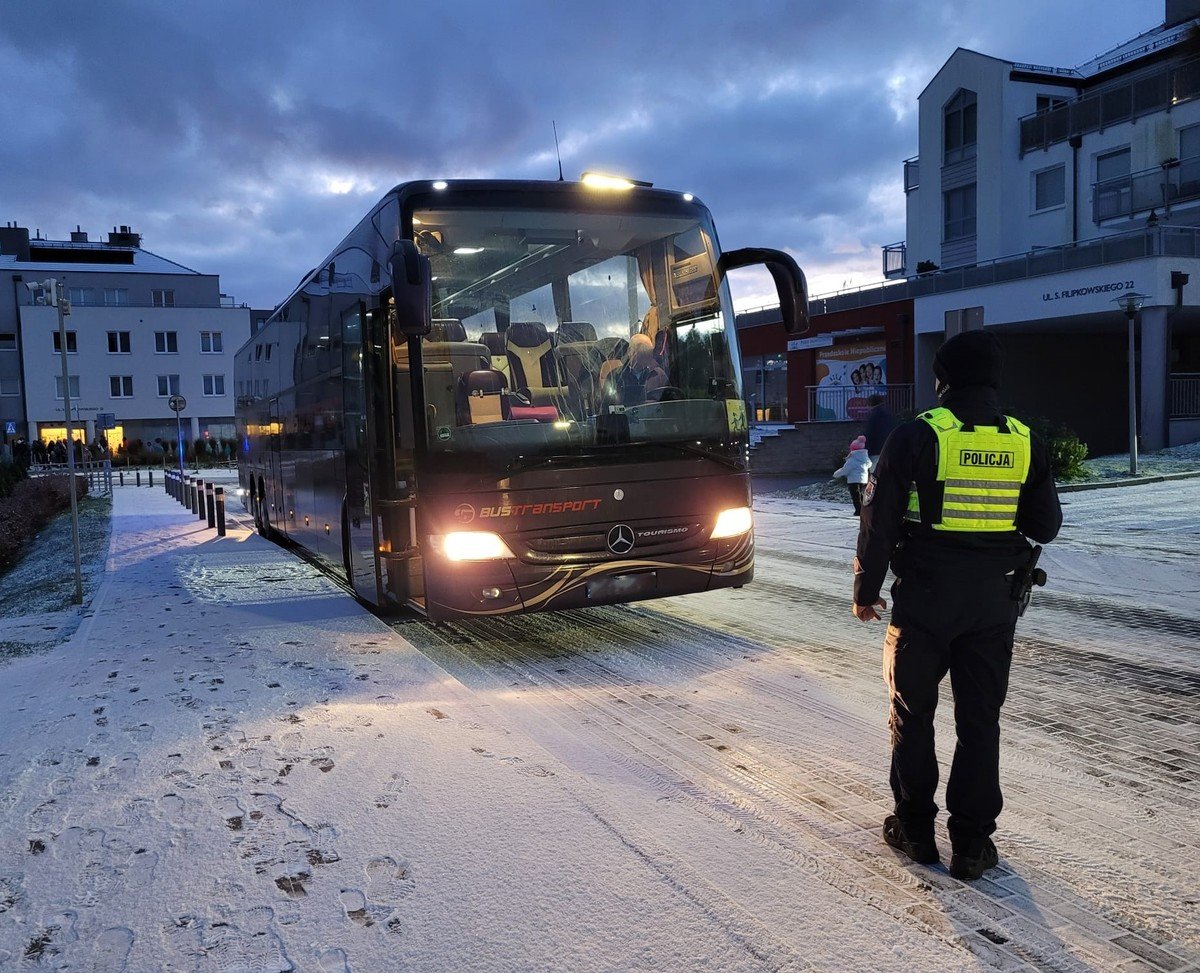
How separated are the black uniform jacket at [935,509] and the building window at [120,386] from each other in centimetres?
6330

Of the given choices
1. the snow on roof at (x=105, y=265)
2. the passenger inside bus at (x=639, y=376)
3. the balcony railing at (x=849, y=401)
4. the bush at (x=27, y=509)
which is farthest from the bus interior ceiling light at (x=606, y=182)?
the snow on roof at (x=105, y=265)

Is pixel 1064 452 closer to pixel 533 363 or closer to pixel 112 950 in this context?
pixel 533 363

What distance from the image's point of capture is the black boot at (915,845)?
3.55 meters

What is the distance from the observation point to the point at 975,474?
11.1 feet

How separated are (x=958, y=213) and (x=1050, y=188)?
3.82 metres

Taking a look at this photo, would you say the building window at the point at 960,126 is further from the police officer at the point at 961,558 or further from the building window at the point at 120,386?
the building window at the point at 120,386

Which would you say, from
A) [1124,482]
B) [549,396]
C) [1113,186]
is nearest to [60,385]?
[1113,186]

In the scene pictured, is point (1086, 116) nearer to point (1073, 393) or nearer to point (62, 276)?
point (1073, 393)

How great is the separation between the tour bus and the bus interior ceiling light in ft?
0.08

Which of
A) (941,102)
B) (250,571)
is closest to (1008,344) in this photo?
(941,102)

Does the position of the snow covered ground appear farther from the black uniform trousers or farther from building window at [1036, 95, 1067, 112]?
building window at [1036, 95, 1067, 112]

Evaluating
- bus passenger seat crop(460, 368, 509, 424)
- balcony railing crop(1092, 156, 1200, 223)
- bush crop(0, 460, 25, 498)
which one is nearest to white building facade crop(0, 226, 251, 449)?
bush crop(0, 460, 25, 498)

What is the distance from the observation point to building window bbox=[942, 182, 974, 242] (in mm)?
36344

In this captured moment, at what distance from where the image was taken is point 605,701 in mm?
5762
